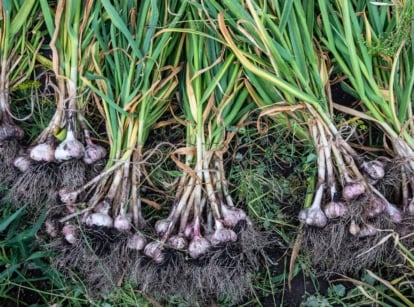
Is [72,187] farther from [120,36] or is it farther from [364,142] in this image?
[364,142]

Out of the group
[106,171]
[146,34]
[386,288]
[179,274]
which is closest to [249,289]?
[179,274]

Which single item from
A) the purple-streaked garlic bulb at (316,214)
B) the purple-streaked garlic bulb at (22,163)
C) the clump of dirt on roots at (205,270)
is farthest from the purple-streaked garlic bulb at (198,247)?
the purple-streaked garlic bulb at (22,163)

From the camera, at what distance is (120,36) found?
1.53 meters

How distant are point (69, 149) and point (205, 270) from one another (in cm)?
48

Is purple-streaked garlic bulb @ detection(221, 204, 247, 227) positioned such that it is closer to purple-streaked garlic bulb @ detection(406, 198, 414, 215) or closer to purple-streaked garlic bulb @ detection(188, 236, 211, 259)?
purple-streaked garlic bulb @ detection(188, 236, 211, 259)

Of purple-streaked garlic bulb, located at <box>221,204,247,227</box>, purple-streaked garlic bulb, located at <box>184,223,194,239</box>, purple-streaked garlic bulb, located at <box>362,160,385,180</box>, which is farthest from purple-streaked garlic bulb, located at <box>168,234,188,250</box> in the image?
purple-streaked garlic bulb, located at <box>362,160,385,180</box>

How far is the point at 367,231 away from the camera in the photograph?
1441 millimetres

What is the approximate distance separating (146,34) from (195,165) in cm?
37

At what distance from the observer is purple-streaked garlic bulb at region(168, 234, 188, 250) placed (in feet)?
4.73

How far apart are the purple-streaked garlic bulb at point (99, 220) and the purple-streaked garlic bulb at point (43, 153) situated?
194 mm

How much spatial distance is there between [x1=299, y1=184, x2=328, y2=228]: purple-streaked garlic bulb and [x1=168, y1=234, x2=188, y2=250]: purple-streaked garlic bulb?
32 centimetres

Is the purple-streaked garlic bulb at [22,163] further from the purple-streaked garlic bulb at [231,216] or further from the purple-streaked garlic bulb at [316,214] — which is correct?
the purple-streaked garlic bulb at [316,214]

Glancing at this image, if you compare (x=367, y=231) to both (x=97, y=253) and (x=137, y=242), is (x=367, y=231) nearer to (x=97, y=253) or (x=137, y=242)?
(x=137, y=242)

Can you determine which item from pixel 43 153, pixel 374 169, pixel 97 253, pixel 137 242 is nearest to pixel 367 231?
pixel 374 169
